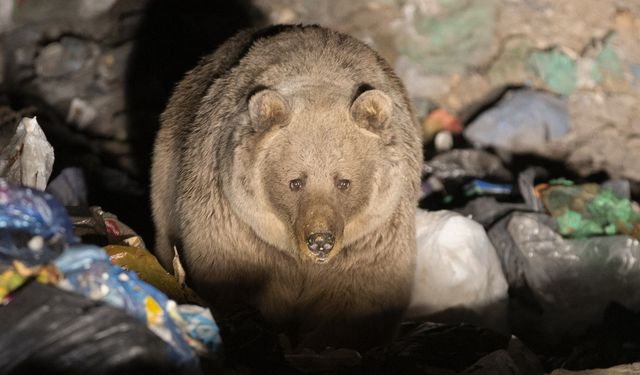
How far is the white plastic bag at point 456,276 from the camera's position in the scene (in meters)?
5.57

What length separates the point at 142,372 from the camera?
8.89 ft

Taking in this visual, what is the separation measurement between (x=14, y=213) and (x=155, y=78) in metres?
5.24

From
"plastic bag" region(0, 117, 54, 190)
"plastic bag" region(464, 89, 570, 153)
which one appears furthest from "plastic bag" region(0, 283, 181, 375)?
"plastic bag" region(464, 89, 570, 153)

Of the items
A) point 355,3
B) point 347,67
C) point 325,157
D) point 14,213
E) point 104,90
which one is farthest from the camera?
point 355,3

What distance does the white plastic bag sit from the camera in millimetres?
5566

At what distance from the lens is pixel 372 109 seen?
425 centimetres

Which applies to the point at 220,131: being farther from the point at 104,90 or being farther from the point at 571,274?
the point at 104,90

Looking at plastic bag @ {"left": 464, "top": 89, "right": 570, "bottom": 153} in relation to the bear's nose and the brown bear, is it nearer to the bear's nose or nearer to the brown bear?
the brown bear

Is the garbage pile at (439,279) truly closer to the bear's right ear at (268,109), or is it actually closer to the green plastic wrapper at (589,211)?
the green plastic wrapper at (589,211)

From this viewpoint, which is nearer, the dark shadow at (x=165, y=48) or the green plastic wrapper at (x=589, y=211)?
the green plastic wrapper at (x=589, y=211)

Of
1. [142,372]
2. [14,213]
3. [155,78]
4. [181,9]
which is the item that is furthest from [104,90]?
[142,372]

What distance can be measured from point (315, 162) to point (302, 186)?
0.13 meters

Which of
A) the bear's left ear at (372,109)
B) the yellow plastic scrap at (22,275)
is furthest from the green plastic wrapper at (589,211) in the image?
the yellow plastic scrap at (22,275)

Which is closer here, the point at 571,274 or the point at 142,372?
the point at 142,372
